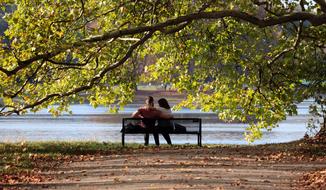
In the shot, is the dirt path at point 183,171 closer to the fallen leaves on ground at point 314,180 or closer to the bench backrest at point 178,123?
the fallen leaves on ground at point 314,180

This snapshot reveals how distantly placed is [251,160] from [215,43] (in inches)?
244

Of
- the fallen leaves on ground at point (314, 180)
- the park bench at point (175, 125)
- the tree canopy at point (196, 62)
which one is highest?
the tree canopy at point (196, 62)

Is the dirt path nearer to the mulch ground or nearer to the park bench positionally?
the mulch ground

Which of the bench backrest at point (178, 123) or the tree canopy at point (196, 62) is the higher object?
the tree canopy at point (196, 62)

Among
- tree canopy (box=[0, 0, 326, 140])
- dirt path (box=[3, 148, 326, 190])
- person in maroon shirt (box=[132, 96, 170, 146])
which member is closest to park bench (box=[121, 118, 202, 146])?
person in maroon shirt (box=[132, 96, 170, 146])

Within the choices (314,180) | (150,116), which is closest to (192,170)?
(314,180)

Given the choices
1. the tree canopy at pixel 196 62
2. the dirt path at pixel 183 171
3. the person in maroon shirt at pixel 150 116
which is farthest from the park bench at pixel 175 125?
the dirt path at pixel 183 171

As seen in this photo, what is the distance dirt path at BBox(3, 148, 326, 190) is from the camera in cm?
1226

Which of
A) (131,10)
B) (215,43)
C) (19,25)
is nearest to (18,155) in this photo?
(19,25)

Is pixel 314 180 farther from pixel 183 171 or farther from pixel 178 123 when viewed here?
→ pixel 178 123

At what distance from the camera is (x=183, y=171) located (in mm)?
14016

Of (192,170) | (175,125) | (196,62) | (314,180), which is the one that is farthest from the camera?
(196,62)

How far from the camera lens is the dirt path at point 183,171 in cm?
1226

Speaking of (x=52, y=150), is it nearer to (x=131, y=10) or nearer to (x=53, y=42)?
(x=131, y=10)
